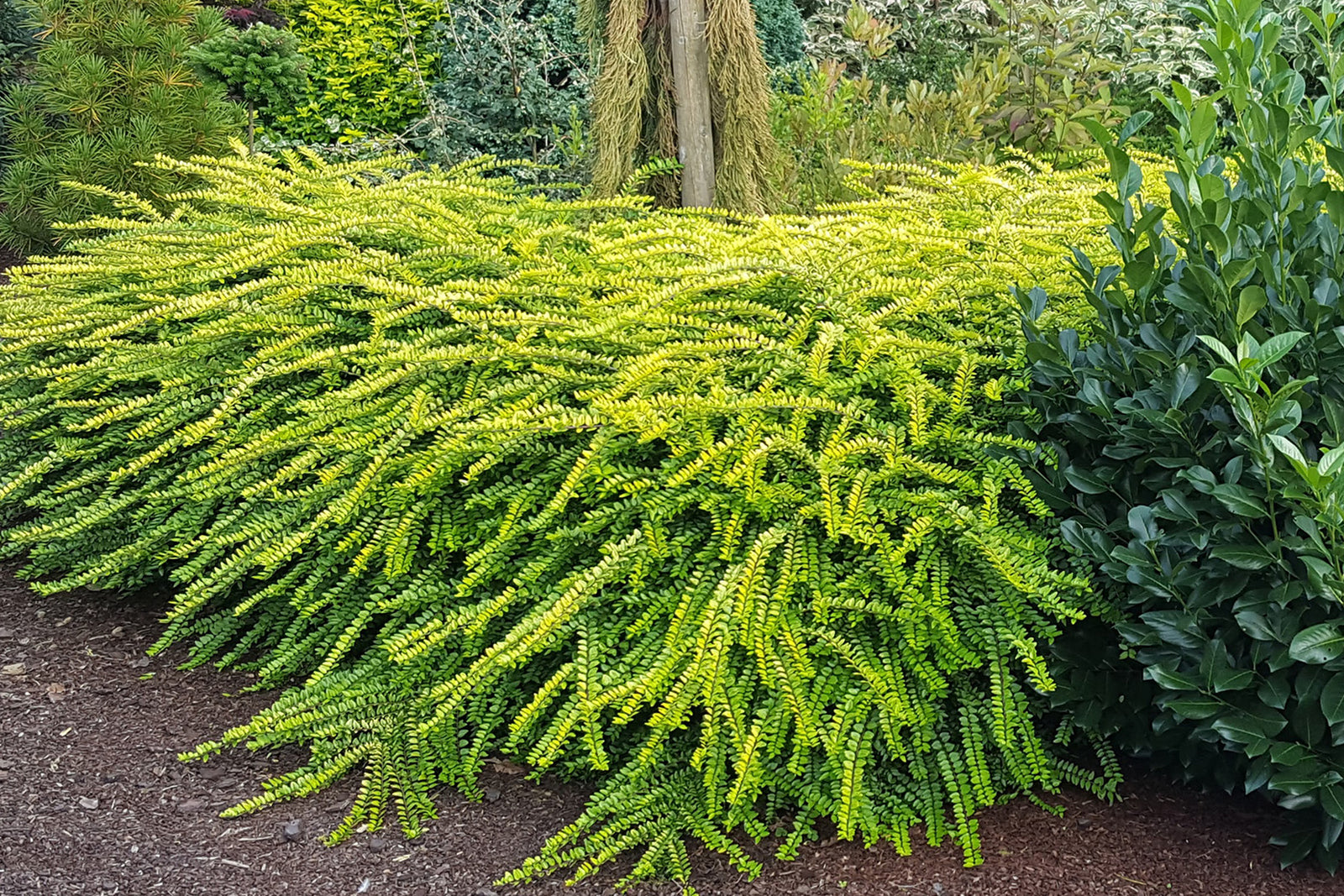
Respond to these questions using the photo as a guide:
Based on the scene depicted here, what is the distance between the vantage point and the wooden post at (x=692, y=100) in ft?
14.3

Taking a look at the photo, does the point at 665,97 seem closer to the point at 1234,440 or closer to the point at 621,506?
the point at 621,506

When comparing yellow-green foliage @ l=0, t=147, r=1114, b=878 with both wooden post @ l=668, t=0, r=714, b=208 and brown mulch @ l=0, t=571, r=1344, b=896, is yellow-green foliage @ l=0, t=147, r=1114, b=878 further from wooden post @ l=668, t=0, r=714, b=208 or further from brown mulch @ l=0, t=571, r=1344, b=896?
wooden post @ l=668, t=0, r=714, b=208

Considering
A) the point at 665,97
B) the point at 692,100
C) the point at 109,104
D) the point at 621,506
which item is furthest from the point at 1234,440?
the point at 109,104

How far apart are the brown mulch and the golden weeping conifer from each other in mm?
2677

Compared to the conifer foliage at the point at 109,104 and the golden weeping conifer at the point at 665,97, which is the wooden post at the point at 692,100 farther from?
the conifer foliage at the point at 109,104

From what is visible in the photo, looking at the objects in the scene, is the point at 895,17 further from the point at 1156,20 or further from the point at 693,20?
the point at 693,20

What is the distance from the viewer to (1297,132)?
208cm

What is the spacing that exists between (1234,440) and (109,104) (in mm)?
5471

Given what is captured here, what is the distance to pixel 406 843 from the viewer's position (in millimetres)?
2402

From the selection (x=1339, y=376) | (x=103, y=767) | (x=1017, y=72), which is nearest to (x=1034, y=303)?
(x=1339, y=376)

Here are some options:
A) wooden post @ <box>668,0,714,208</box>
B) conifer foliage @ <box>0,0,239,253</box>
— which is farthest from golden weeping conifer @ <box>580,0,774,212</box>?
conifer foliage @ <box>0,0,239,253</box>

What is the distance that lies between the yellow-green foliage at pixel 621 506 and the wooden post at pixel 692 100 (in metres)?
1.12

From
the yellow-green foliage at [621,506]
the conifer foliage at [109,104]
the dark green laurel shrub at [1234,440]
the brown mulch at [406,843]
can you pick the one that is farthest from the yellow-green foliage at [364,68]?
the dark green laurel shrub at [1234,440]

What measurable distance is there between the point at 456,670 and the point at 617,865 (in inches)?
24.8
